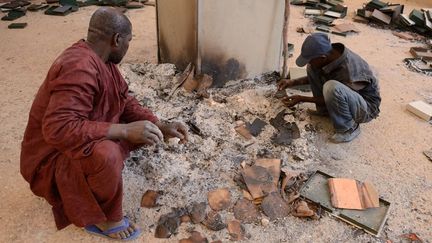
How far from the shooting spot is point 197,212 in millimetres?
2549

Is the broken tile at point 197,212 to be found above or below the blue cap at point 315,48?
below

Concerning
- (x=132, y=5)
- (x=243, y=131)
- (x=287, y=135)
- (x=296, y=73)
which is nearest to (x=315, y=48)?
(x=287, y=135)

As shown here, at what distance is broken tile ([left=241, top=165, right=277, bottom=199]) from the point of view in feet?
8.84

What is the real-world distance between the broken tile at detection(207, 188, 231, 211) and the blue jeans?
1219mm

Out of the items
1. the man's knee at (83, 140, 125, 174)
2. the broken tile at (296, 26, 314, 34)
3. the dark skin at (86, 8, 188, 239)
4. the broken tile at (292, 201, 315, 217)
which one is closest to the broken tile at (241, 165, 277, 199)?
the broken tile at (292, 201, 315, 217)

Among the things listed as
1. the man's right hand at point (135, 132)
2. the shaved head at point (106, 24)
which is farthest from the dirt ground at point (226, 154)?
the shaved head at point (106, 24)

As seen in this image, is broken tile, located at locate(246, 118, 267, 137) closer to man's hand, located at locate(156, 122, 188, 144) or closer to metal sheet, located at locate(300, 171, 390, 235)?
metal sheet, located at locate(300, 171, 390, 235)

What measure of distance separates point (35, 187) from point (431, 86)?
422 cm

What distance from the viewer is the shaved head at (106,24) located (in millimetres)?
2039

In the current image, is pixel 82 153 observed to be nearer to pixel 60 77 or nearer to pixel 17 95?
pixel 60 77

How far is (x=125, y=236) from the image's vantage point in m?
2.33

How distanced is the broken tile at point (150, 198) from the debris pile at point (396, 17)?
477 centimetres

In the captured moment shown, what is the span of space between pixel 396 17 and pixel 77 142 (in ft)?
18.2

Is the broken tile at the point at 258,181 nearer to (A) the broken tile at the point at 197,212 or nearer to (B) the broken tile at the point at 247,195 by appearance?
(B) the broken tile at the point at 247,195
